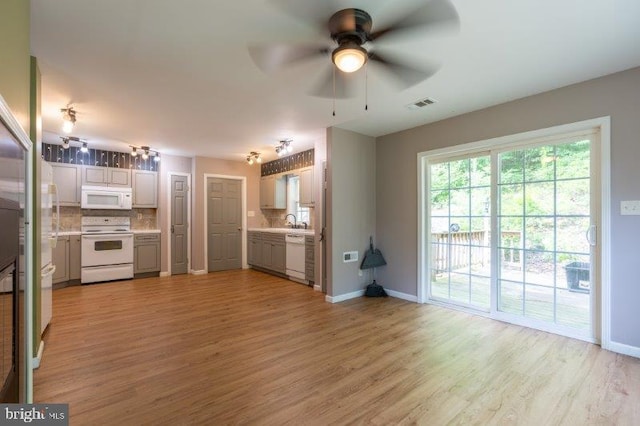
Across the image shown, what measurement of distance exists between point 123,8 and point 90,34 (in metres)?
0.46

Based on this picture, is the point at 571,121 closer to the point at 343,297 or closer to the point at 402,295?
the point at 402,295

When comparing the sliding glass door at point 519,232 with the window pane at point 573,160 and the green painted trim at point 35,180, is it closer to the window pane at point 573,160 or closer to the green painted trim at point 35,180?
the window pane at point 573,160

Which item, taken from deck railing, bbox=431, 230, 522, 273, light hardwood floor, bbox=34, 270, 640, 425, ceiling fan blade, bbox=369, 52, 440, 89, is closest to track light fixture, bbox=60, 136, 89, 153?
light hardwood floor, bbox=34, 270, 640, 425

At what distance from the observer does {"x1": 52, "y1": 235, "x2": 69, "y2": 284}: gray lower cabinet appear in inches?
192

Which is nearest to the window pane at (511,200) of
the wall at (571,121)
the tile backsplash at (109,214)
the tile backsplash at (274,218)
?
the wall at (571,121)

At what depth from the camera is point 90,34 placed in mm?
2053

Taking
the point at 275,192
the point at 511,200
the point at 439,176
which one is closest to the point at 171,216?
the point at 275,192

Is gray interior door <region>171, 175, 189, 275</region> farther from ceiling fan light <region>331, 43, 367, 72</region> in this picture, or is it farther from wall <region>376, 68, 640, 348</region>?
ceiling fan light <region>331, 43, 367, 72</region>

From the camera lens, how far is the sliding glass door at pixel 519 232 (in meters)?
2.92

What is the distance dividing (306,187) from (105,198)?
3697mm

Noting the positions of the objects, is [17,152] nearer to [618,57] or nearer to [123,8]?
[123,8]

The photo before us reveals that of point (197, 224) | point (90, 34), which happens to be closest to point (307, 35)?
point (90, 34)

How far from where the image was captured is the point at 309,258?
16.5 ft

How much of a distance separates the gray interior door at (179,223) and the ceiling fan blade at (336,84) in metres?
4.59
